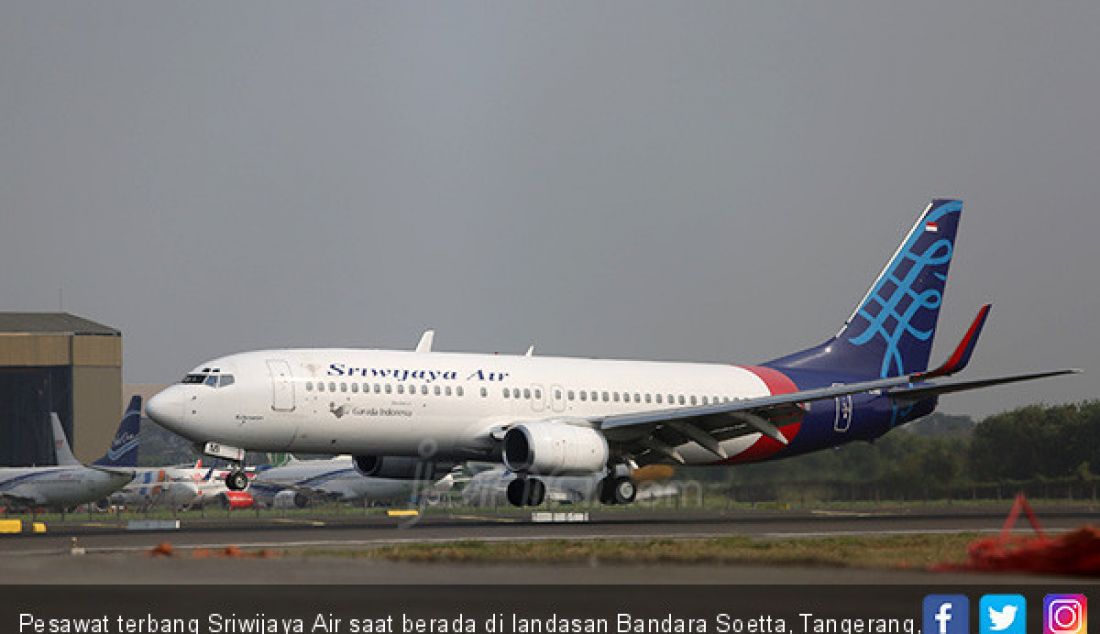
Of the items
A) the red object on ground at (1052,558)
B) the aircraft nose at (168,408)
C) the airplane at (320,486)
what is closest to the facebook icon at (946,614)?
the red object on ground at (1052,558)

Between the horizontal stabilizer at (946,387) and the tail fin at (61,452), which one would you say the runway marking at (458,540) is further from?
the tail fin at (61,452)

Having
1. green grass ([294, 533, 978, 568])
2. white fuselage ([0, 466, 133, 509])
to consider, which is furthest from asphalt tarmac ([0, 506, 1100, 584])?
white fuselage ([0, 466, 133, 509])

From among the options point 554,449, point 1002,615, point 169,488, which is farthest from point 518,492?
point 169,488

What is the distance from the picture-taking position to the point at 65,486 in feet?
249

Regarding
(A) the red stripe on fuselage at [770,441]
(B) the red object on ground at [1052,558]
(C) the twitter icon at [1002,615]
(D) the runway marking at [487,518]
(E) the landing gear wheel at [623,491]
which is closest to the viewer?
(C) the twitter icon at [1002,615]

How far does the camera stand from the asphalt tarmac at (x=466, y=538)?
2125cm

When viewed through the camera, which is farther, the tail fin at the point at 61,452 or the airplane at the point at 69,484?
the tail fin at the point at 61,452

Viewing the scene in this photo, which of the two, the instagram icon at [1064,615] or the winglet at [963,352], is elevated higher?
the winglet at [963,352]

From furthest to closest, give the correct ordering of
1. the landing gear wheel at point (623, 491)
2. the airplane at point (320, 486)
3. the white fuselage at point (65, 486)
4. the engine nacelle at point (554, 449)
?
the airplane at point (320, 486)
the white fuselage at point (65, 486)
the landing gear wheel at point (623, 491)
the engine nacelle at point (554, 449)

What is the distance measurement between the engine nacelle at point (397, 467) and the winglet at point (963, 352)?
1274cm

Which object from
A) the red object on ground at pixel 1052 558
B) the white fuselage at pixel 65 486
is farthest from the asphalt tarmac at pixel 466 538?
the white fuselage at pixel 65 486

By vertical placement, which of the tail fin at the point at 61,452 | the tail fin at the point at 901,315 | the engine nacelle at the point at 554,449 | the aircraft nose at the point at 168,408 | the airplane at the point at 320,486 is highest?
the tail fin at the point at 901,315

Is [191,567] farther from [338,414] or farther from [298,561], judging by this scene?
[338,414]

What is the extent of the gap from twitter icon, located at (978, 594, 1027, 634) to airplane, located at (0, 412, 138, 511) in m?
61.5
